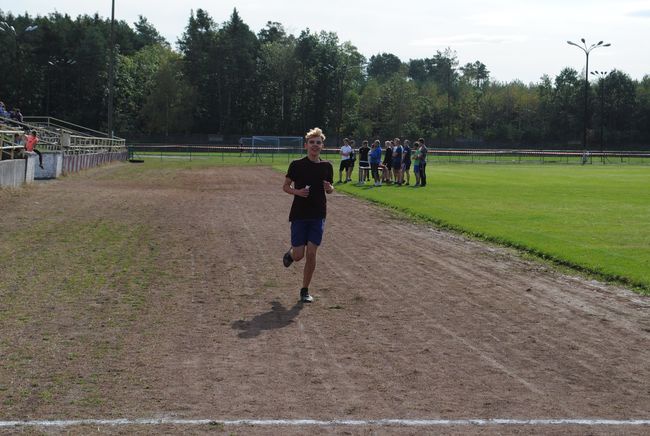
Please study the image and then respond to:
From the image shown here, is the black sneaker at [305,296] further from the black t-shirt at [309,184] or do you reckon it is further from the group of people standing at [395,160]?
the group of people standing at [395,160]

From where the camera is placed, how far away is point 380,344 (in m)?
7.96

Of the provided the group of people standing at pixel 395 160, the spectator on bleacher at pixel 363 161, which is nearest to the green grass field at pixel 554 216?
the spectator on bleacher at pixel 363 161

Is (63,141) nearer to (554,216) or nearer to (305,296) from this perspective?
(554,216)

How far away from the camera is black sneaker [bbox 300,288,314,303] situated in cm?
997

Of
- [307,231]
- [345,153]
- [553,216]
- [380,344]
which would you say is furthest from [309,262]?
[345,153]

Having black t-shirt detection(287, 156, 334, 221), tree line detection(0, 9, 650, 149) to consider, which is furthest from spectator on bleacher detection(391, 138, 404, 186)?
tree line detection(0, 9, 650, 149)

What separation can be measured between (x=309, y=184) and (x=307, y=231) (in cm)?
55

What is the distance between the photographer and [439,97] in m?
139

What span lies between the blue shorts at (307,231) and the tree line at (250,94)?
93122 millimetres

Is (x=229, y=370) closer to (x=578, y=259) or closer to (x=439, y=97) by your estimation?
(x=578, y=259)

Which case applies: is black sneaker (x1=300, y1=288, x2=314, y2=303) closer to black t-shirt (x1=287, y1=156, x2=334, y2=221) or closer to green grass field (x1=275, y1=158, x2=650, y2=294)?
black t-shirt (x1=287, y1=156, x2=334, y2=221)

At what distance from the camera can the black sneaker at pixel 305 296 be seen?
9.97 metres

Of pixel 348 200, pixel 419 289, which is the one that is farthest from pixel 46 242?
pixel 348 200

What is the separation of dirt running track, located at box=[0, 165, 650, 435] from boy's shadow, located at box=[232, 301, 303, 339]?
1.3 inches
